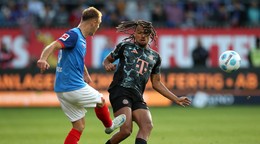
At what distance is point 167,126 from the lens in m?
16.9

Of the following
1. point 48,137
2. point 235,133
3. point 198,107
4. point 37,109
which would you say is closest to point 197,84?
point 198,107

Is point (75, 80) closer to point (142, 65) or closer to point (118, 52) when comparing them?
point (118, 52)

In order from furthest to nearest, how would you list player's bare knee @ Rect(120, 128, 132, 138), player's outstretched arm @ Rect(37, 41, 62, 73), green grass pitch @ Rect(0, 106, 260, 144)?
green grass pitch @ Rect(0, 106, 260, 144)
player's bare knee @ Rect(120, 128, 132, 138)
player's outstretched arm @ Rect(37, 41, 62, 73)

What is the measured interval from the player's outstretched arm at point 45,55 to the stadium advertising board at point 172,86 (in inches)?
522

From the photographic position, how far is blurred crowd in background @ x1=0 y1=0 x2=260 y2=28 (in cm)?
2564

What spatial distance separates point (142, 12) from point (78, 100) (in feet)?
53.6

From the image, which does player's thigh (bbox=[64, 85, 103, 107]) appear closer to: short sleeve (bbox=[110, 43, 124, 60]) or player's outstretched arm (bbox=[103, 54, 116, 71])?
player's outstretched arm (bbox=[103, 54, 116, 71])

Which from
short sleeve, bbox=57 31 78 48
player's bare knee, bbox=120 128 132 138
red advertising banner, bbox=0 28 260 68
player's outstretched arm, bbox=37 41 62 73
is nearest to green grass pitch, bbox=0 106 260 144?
player's bare knee, bbox=120 128 132 138

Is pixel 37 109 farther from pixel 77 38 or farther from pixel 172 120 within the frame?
pixel 77 38

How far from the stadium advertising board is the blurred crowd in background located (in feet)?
9.68

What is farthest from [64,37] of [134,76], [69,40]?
[134,76]

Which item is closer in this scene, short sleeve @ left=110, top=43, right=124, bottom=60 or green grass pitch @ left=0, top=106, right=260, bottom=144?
short sleeve @ left=110, top=43, right=124, bottom=60

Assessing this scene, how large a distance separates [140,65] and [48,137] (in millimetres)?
4418

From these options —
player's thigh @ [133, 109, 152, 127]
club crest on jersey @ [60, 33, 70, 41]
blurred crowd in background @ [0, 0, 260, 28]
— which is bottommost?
blurred crowd in background @ [0, 0, 260, 28]
